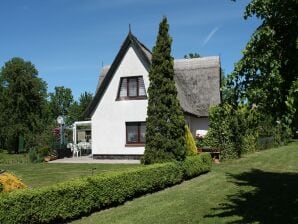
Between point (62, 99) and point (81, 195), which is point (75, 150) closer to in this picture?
point (81, 195)

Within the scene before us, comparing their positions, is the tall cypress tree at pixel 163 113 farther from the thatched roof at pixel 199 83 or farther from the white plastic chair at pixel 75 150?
the white plastic chair at pixel 75 150

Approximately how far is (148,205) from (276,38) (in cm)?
681

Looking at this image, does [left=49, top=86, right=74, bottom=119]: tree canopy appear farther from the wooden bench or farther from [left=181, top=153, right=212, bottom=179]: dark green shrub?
[left=181, top=153, right=212, bottom=179]: dark green shrub

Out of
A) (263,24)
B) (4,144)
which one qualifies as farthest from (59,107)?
(263,24)

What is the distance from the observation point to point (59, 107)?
103688 millimetres

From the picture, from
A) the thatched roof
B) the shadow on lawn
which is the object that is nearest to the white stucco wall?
the thatched roof

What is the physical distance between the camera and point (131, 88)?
30172mm

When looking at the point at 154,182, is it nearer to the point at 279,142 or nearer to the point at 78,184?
the point at 78,184

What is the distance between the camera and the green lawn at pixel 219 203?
11664mm

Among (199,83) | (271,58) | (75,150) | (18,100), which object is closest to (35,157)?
(75,150)

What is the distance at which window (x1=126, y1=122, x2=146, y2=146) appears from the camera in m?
30.0

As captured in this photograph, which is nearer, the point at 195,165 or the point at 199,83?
the point at 195,165

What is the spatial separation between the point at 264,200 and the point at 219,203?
1524mm

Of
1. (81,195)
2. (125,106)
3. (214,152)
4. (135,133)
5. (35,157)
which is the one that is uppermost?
(125,106)
